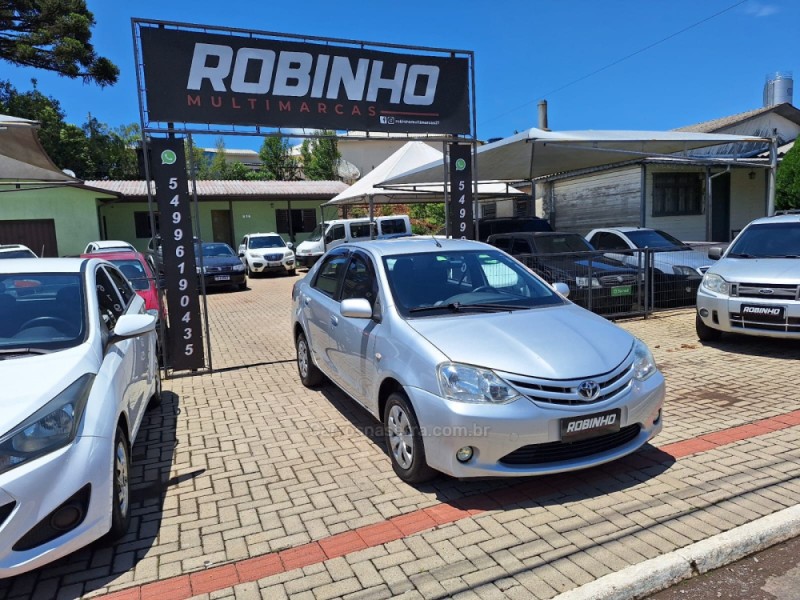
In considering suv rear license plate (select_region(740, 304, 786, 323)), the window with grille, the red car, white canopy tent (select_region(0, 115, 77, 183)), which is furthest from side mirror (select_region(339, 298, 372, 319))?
the window with grille

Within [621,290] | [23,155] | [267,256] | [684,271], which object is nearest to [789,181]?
[684,271]

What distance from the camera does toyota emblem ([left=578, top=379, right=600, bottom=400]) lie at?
3482mm

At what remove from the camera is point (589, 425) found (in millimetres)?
3480

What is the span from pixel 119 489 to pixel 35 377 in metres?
0.79

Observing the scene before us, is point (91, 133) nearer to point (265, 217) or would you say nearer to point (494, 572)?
point (265, 217)

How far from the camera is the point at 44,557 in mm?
2688

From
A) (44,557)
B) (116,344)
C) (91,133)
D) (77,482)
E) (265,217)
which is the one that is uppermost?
(91,133)

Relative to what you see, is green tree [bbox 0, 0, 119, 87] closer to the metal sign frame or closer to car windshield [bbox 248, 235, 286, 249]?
car windshield [bbox 248, 235, 286, 249]

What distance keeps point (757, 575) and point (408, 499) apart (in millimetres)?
1967

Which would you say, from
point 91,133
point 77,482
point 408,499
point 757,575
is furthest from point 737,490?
point 91,133

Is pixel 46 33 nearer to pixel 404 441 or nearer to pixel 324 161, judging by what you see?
pixel 324 161

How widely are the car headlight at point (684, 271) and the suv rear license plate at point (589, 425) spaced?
24.5 feet

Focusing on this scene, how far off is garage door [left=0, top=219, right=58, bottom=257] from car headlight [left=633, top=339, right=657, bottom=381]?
23.7m

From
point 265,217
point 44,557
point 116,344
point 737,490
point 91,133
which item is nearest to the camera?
point 44,557
